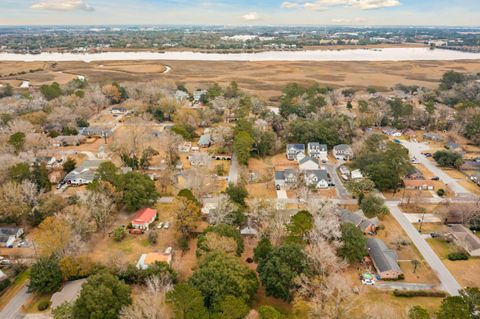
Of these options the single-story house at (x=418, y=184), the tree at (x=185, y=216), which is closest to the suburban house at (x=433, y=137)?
the single-story house at (x=418, y=184)

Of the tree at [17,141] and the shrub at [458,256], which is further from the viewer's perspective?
the tree at [17,141]

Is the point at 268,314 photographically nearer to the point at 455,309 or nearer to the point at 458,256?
the point at 455,309

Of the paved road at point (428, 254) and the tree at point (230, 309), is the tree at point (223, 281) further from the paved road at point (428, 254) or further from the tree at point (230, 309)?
the paved road at point (428, 254)

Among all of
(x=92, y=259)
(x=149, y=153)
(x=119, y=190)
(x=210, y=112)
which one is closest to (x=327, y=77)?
(x=210, y=112)

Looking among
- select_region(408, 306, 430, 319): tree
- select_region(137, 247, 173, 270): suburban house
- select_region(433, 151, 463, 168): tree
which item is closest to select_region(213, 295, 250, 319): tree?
select_region(137, 247, 173, 270): suburban house

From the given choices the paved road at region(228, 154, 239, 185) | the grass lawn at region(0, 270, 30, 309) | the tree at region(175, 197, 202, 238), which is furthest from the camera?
the paved road at region(228, 154, 239, 185)

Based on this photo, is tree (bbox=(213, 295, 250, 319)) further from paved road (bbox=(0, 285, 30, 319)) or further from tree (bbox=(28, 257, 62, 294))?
paved road (bbox=(0, 285, 30, 319))

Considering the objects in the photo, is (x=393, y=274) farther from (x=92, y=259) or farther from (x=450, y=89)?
(x=450, y=89)
